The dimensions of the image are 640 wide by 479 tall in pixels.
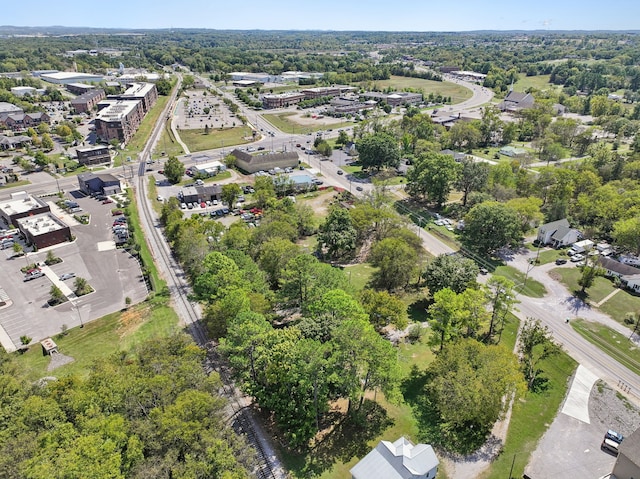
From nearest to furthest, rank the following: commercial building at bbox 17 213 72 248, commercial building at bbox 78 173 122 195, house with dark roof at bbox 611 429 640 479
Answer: house with dark roof at bbox 611 429 640 479, commercial building at bbox 17 213 72 248, commercial building at bbox 78 173 122 195

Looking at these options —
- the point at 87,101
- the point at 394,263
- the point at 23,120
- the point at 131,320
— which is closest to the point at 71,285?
the point at 131,320

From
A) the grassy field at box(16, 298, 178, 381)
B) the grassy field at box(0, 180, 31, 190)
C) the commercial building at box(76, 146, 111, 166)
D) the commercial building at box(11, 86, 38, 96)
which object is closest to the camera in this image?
the grassy field at box(16, 298, 178, 381)

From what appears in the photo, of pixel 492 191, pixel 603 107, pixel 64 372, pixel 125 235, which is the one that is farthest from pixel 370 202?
pixel 603 107

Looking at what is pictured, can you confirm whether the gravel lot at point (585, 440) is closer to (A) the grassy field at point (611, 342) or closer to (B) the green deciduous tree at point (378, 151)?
(A) the grassy field at point (611, 342)

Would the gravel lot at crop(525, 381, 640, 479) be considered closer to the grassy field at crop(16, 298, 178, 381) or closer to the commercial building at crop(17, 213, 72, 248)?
the grassy field at crop(16, 298, 178, 381)

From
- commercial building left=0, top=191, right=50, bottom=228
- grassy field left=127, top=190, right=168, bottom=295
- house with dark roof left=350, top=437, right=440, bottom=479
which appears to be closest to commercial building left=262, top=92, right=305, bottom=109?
grassy field left=127, top=190, right=168, bottom=295

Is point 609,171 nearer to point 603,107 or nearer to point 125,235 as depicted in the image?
point 603,107

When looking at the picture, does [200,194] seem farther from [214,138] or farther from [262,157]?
[214,138]
